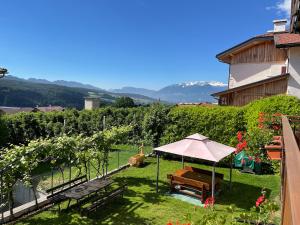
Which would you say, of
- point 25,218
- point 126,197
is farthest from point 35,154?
point 126,197

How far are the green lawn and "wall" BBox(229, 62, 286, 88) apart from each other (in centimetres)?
1097

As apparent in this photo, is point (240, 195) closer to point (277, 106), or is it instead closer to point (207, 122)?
point (277, 106)

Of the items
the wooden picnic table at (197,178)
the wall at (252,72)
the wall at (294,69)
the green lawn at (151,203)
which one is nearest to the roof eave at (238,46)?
the wall at (252,72)

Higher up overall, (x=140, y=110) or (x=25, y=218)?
(x=140, y=110)

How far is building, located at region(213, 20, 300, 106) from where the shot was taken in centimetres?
1791

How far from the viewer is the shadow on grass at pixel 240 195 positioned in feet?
Result: 37.5

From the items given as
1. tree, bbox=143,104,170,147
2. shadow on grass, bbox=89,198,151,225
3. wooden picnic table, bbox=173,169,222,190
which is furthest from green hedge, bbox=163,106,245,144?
shadow on grass, bbox=89,198,151,225

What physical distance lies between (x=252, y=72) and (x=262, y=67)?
977 mm

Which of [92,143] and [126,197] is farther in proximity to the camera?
[92,143]

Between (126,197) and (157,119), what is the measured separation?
854cm

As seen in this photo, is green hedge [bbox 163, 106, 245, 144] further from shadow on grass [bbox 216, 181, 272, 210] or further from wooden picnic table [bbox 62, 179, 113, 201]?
wooden picnic table [bbox 62, 179, 113, 201]

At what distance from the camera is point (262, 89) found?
→ 66.0ft

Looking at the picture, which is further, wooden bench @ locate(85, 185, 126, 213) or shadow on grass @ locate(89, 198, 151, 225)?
wooden bench @ locate(85, 185, 126, 213)

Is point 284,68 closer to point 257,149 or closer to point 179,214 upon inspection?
point 257,149
